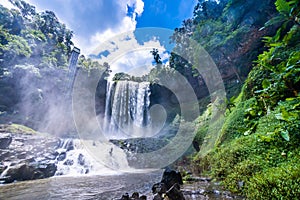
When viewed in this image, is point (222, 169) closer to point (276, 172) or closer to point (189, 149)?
point (276, 172)

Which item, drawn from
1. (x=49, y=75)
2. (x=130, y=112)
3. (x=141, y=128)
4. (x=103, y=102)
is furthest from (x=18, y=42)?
(x=141, y=128)

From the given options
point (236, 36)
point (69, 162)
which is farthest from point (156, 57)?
point (69, 162)

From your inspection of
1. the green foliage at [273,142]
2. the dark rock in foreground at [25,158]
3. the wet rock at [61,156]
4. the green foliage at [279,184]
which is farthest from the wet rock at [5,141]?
the green foliage at [279,184]

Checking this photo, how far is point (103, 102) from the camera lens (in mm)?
24969

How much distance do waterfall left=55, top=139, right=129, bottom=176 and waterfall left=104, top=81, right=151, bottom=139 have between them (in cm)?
648

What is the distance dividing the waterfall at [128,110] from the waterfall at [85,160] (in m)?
6.48

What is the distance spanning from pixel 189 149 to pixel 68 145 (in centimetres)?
922

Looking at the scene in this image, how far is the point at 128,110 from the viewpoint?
20.6m

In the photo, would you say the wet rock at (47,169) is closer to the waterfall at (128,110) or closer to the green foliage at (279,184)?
the green foliage at (279,184)

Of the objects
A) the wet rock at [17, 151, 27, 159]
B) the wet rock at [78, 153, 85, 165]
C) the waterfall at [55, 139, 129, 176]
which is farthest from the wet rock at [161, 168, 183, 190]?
the wet rock at [17, 151, 27, 159]

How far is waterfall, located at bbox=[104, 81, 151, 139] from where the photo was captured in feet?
67.1

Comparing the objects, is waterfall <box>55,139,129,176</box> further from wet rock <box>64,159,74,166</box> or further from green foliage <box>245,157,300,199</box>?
green foliage <box>245,157,300,199</box>

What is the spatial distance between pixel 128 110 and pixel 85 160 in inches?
374

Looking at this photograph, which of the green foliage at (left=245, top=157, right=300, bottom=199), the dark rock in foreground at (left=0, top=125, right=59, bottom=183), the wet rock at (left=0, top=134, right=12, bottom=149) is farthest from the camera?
the wet rock at (left=0, top=134, right=12, bottom=149)
